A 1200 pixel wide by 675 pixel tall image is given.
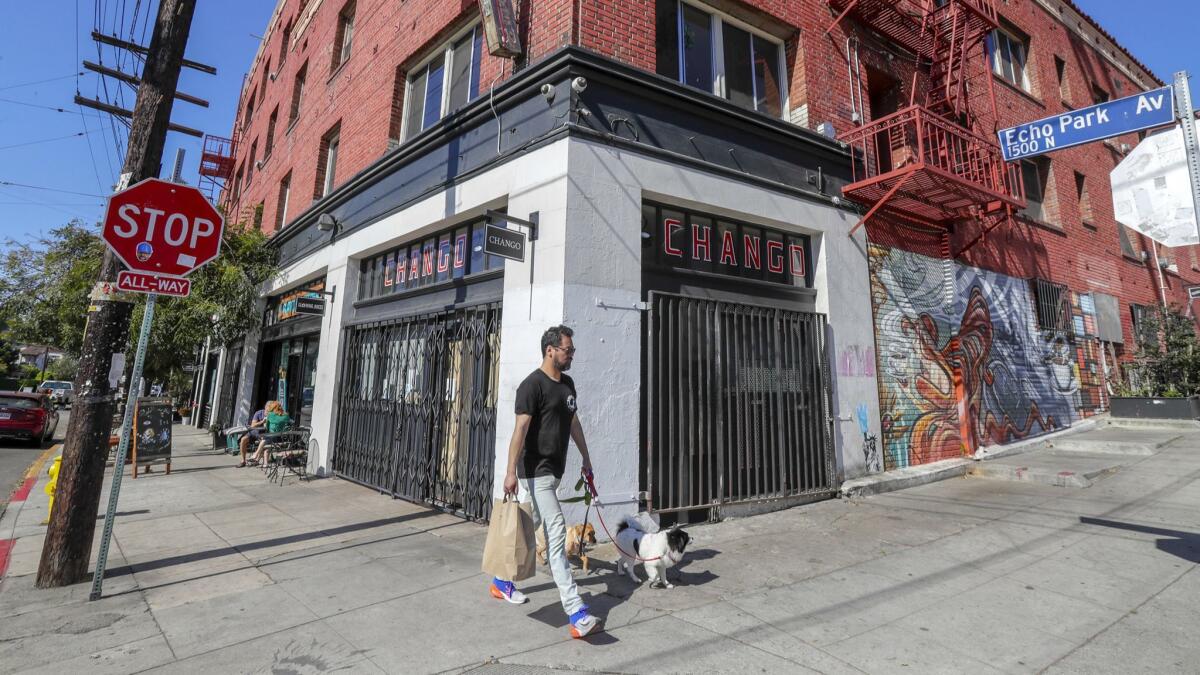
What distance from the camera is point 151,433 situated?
10.3 meters

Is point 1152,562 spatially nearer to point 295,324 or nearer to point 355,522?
point 355,522

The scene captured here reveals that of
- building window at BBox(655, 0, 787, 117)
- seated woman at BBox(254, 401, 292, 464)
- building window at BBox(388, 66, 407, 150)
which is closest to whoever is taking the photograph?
building window at BBox(655, 0, 787, 117)

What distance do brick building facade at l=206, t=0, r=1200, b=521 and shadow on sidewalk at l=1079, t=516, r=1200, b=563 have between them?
9.05 ft

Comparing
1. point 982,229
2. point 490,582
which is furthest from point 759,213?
point 982,229

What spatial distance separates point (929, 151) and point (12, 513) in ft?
47.9

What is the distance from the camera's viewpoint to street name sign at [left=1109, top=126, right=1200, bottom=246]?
438 cm

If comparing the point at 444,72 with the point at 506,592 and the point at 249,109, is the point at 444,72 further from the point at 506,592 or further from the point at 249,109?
the point at 249,109

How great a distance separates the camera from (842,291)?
28.2 ft

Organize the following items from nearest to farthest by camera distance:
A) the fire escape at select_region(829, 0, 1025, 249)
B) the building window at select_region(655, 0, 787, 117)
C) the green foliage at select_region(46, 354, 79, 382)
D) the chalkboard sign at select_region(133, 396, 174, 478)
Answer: the building window at select_region(655, 0, 787, 117) < the fire escape at select_region(829, 0, 1025, 249) < the chalkboard sign at select_region(133, 396, 174, 478) < the green foliage at select_region(46, 354, 79, 382)

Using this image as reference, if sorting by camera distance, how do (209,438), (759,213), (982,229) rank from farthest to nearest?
(209,438) < (982,229) < (759,213)

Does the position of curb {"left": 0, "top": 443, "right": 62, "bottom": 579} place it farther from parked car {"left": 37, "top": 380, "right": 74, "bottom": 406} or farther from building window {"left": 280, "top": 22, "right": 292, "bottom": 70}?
parked car {"left": 37, "top": 380, "right": 74, "bottom": 406}

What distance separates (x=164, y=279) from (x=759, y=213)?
22.7 feet

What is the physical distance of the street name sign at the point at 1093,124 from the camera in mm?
5275

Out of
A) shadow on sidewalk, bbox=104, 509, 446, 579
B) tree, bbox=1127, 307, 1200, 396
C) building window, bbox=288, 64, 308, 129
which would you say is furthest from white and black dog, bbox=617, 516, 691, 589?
building window, bbox=288, 64, 308, 129
